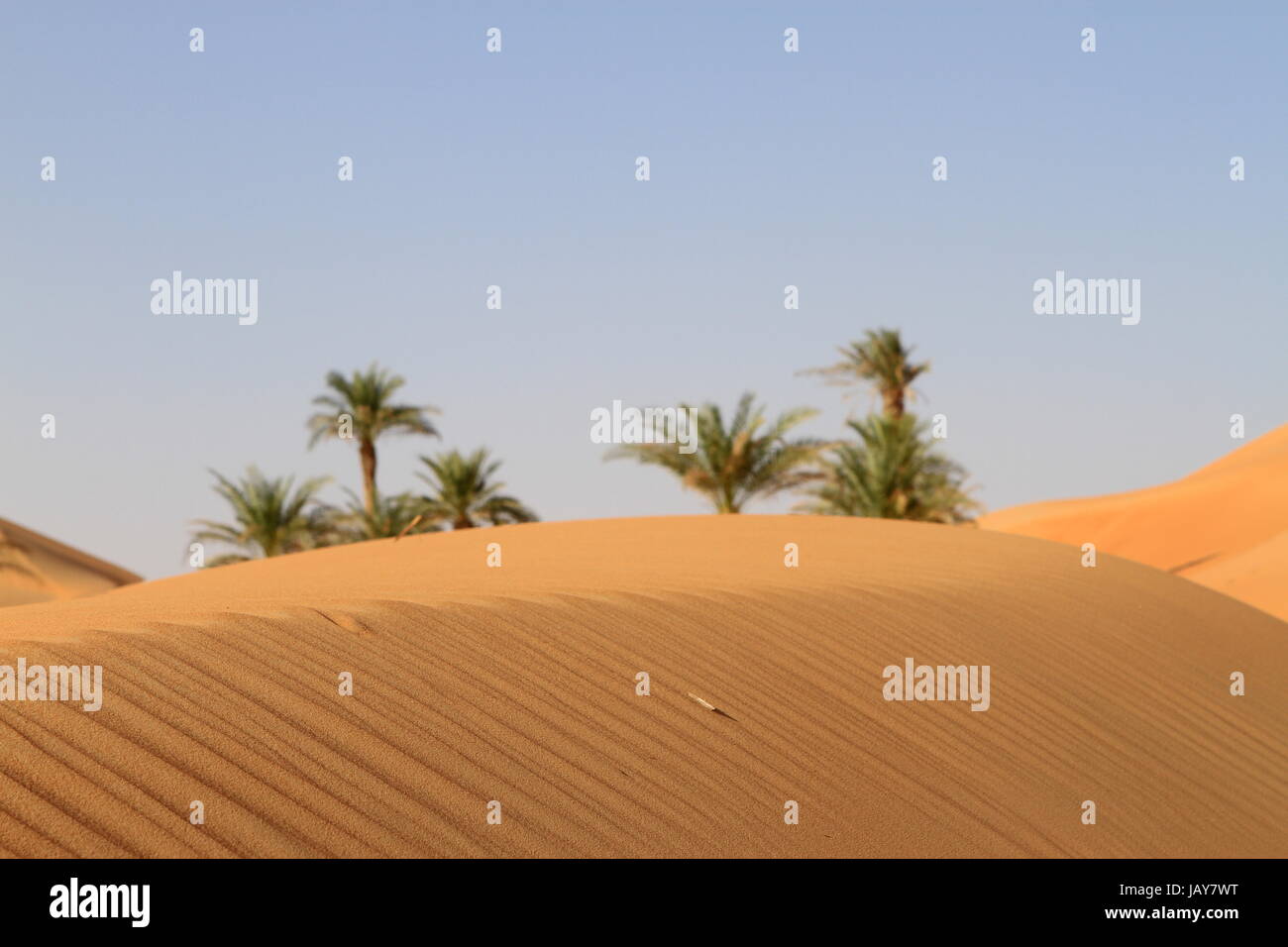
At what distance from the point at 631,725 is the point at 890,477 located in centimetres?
2295

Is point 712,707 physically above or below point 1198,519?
below

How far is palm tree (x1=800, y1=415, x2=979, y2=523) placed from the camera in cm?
2884

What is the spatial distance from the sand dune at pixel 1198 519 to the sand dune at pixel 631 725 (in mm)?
33307

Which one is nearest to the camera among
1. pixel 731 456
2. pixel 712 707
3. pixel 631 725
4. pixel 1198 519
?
pixel 631 725

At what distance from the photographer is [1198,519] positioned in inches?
2243

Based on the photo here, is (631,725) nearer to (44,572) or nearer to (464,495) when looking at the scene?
(464,495)

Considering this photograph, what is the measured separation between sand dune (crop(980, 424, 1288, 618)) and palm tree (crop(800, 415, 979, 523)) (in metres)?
15.2

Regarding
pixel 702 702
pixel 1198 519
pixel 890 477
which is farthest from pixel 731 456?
pixel 1198 519

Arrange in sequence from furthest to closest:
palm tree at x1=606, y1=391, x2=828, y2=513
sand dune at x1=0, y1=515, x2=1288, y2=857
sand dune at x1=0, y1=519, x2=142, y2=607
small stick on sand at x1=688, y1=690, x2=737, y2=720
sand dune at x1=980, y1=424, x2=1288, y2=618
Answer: sand dune at x1=0, y1=519, x2=142, y2=607 → sand dune at x1=980, y1=424, x2=1288, y2=618 → palm tree at x1=606, y1=391, x2=828, y2=513 → small stick on sand at x1=688, y1=690, x2=737, y2=720 → sand dune at x1=0, y1=515, x2=1288, y2=857

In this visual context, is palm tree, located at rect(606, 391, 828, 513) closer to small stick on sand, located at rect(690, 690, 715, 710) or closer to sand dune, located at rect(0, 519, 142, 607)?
small stick on sand, located at rect(690, 690, 715, 710)

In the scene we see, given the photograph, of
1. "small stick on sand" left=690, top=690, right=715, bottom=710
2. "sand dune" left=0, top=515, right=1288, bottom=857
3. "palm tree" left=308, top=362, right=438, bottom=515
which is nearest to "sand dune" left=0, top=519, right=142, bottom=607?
"palm tree" left=308, top=362, right=438, bottom=515
